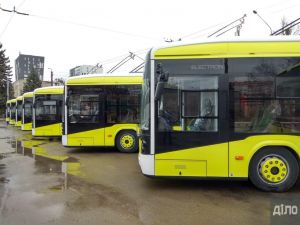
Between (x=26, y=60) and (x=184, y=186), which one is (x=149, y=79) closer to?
(x=184, y=186)

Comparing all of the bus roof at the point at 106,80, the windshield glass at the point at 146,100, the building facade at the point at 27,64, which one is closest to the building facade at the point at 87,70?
the bus roof at the point at 106,80

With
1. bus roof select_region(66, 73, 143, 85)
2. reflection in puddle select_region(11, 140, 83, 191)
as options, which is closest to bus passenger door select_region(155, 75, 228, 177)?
reflection in puddle select_region(11, 140, 83, 191)

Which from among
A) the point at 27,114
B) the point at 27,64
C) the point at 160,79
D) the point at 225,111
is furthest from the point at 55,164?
the point at 27,64

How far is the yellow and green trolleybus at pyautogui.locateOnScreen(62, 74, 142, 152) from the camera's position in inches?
475

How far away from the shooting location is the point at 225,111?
22.0ft

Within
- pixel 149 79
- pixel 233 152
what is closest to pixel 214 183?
pixel 233 152

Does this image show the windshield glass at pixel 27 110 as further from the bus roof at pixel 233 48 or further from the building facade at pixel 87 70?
the bus roof at pixel 233 48

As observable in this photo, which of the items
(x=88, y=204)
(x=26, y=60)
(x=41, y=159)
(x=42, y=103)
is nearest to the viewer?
(x=88, y=204)

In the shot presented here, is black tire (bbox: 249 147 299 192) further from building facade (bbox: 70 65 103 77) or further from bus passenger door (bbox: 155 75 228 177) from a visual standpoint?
building facade (bbox: 70 65 103 77)

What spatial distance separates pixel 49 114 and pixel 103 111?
6333 mm

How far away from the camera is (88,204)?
5988mm

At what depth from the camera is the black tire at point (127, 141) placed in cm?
1209

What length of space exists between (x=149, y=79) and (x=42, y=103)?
1221 cm

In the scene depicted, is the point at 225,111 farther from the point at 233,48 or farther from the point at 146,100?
the point at 146,100
